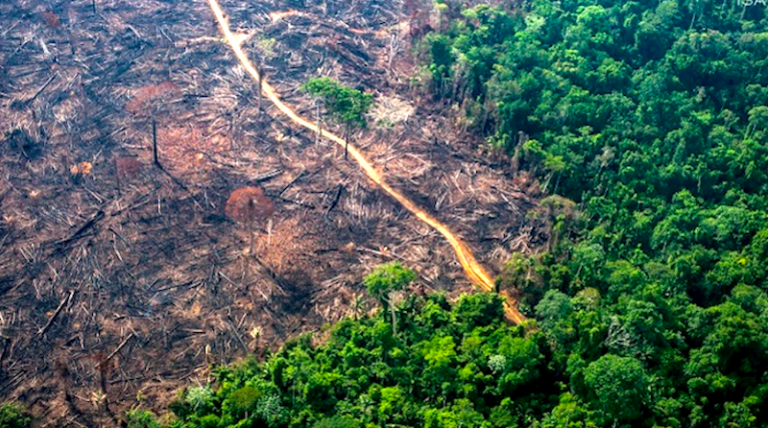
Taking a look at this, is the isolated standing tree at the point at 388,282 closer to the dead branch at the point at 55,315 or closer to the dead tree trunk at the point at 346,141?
the dead tree trunk at the point at 346,141

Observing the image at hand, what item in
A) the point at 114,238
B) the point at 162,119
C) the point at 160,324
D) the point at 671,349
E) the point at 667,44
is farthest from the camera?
the point at 667,44

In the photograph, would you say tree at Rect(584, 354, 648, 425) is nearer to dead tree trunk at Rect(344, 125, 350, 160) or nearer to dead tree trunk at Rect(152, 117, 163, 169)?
dead tree trunk at Rect(344, 125, 350, 160)

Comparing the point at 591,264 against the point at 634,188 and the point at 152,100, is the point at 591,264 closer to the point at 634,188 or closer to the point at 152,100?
the point at 634,188

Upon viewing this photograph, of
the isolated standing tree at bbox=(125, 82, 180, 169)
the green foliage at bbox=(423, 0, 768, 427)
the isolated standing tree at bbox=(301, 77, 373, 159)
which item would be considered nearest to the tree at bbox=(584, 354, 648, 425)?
the green foliage at bbox=(423, 0, 768, 427)

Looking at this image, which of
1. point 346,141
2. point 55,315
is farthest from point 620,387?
point 55,315

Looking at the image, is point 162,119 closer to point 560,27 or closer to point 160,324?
point 160,324

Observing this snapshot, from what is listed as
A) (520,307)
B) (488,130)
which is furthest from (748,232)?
(488,130)
